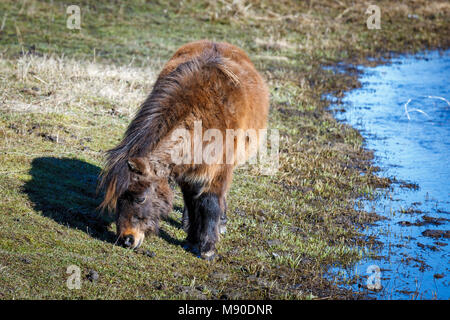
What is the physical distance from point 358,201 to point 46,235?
Answer: 4373 mm

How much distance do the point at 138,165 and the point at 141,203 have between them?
1.40 ft

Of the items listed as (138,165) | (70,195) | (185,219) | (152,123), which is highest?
(152,123)

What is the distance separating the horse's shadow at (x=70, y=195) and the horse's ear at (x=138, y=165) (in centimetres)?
85

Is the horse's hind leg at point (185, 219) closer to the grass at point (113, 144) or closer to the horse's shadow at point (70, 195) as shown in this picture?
the grass at point (113, 144)

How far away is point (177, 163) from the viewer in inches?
197

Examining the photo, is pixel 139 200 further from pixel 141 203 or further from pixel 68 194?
pixel 68 194

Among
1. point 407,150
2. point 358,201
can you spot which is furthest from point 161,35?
point 358,201

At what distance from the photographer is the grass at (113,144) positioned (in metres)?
4.95

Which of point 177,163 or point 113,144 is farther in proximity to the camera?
point 113,144

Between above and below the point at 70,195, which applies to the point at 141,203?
above

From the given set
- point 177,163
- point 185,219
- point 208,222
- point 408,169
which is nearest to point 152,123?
point 177,163

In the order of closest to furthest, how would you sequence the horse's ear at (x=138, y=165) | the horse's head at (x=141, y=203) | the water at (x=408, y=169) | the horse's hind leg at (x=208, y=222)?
the horse's ear at (x=138, y=165) → the horse's head at (x=141, y=203) → the horse's hind leg at (x=208, y=222) → the water at (x=408, y=169)

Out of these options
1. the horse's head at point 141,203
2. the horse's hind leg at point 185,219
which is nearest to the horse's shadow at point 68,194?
the horse's head at point 141,203
